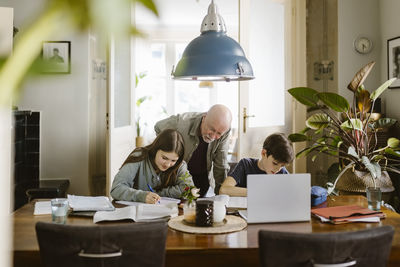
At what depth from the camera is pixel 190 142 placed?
3.20m

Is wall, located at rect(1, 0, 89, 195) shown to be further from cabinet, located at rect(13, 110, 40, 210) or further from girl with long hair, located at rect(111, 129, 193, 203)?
girl with long hair, located at rect(111, 129, 193, 203)

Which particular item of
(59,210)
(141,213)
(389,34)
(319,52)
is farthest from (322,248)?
(319,52)

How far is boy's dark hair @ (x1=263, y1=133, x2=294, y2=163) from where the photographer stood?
2695 mm

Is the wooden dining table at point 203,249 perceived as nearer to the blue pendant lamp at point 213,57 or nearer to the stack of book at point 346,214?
the stack of book at point 346,214

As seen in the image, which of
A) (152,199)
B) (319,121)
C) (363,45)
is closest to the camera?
(152,199)

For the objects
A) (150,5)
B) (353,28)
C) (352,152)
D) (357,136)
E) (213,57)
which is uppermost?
(353,28)

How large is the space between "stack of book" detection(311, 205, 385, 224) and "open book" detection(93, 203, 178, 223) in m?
0.66

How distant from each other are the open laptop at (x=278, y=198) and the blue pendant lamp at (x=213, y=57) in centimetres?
56

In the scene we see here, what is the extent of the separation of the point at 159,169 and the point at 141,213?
0.60 m

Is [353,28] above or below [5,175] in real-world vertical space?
above

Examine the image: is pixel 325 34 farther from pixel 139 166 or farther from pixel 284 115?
pixel 139 166

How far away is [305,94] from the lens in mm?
3574

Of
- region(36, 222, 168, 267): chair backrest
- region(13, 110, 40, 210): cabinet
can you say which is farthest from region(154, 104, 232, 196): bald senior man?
region(36, 222, 168, 267): chair backrest

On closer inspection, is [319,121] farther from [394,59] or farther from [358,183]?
[394,59]
